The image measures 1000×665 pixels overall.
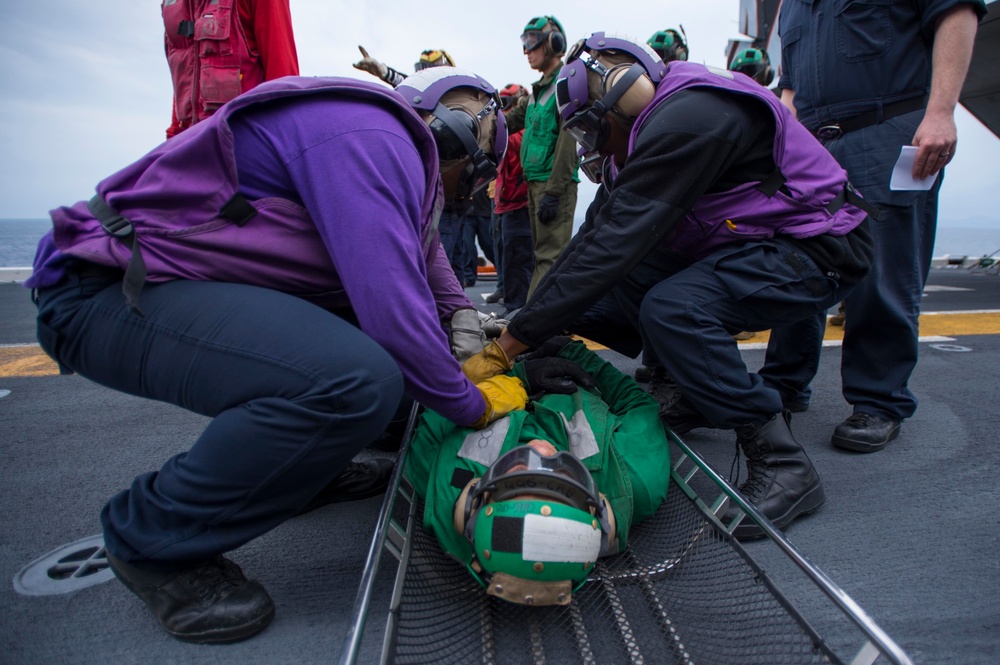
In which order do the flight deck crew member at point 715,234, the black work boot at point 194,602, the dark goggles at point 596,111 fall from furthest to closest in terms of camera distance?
the dark goggles at point 596,111 → the flight deck crew member at point 715,234 → the black work boot at point 194,602

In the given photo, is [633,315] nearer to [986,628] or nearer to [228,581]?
[986,628]

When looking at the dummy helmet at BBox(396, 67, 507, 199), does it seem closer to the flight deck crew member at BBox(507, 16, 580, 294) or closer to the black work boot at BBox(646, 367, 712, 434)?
the black work boot at BBox(646, 367, 712, 434)

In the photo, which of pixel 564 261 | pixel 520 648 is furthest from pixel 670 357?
pixel 520 648

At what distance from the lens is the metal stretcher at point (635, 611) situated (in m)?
1.19

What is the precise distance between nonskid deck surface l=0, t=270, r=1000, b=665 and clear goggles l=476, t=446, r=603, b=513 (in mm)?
467

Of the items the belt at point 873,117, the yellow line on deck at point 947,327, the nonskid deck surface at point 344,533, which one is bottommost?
the yellow line on deck at point 947,327

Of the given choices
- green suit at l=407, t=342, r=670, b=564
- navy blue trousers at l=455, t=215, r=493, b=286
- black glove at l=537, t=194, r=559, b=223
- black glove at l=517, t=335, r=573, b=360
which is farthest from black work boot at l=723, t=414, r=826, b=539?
navy blue trousers at l=455, t=215, r=493, b=286

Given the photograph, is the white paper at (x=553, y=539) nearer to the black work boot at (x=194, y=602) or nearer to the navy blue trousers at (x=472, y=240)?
the black work boot at (x=194, y=602)

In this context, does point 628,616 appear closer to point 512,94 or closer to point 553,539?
point 553,539

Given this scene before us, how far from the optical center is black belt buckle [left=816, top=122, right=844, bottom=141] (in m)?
2.26

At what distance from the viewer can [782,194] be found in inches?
72.4

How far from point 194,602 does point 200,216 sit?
2.81ft

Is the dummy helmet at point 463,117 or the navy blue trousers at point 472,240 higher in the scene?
the dummy helmet at point 463,117

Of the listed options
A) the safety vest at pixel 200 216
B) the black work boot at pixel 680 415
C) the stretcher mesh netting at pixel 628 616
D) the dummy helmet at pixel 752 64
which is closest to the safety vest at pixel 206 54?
the safety vest at pixel 200 216
